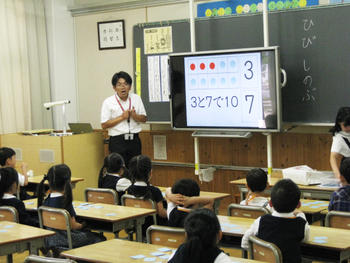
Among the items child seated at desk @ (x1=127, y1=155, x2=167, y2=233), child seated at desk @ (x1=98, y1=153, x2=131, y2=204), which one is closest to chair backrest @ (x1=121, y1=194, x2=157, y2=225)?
child seated at desk @ (x1=127, y1=155, x2=167, y2=233)

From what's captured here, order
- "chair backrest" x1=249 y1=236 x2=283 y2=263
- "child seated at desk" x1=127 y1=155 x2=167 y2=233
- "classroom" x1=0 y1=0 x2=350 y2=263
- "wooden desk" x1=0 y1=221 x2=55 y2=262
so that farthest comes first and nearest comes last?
"classroom" x1=0 y1=0 x2=350 y2=263 → "child seated at desk" x1=127 y1=155 x2=167 y2=233 → "wooden desk" x1=0 y1=221 x2=55 y2=262 → "chair backrest" x1=249 y1=236 x2=283 y2=263

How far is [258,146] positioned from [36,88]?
3254 mm

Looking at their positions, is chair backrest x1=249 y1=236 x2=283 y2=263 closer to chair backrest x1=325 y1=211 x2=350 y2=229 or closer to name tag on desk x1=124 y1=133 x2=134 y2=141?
chair backrest x1=325 y1=211 x2=350 y2=229

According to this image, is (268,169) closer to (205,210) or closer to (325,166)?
(325,166)

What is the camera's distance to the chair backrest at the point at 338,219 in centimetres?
378

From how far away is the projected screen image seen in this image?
626 cm

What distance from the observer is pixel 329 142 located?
6.36 m

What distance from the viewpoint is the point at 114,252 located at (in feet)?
10.5

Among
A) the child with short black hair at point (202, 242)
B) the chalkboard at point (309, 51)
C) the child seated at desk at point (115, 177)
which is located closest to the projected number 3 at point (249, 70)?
the chalkboard at point (309, 51)

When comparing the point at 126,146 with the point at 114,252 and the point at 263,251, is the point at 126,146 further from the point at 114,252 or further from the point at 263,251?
the point at 263,251

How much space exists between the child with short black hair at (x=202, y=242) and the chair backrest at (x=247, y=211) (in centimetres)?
143

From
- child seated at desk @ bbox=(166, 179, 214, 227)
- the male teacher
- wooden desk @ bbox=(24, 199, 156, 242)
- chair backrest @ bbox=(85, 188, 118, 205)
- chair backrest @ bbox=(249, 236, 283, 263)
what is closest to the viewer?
chair backrest @ bbox=(249, 236, 283, 263)

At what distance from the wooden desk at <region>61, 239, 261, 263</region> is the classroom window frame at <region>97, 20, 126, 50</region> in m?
4.93

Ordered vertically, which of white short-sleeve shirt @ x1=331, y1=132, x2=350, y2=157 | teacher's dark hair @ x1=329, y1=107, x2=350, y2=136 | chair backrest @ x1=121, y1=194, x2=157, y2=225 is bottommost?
chair backrest @ x1=121, y1=194, x2=157, y2=225
